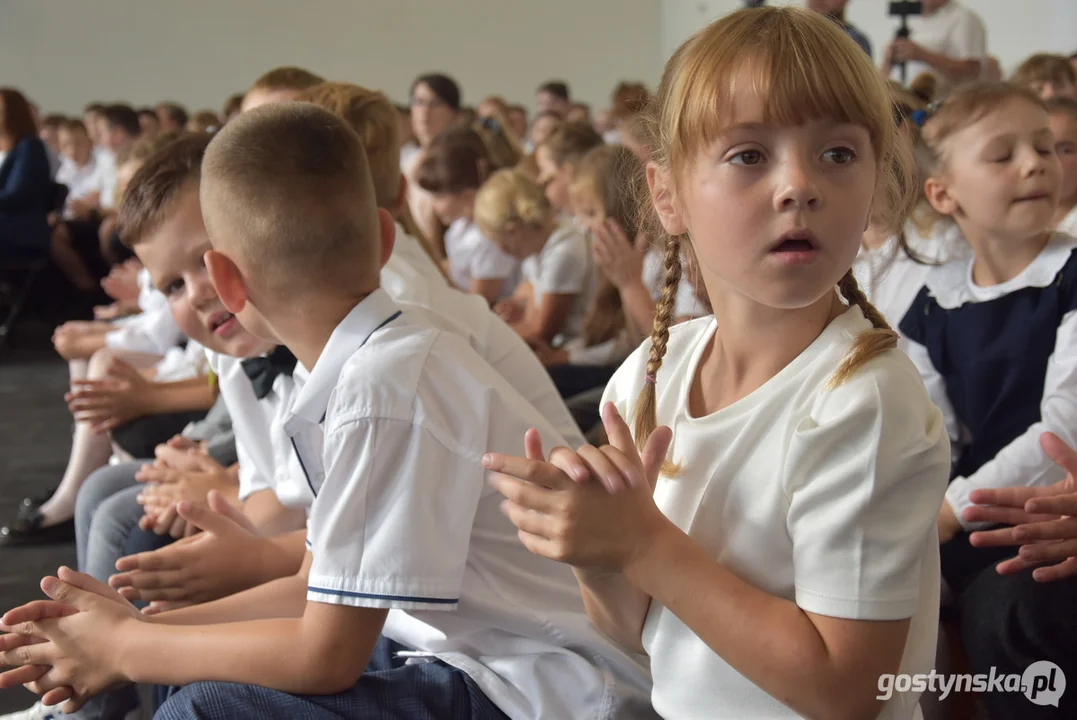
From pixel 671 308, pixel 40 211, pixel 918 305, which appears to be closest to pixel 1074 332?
pixel 918 305

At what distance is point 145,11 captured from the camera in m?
9.72

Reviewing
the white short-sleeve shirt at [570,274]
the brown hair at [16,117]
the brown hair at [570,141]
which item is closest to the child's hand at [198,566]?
the white short-sleeve shirt at [570,274]

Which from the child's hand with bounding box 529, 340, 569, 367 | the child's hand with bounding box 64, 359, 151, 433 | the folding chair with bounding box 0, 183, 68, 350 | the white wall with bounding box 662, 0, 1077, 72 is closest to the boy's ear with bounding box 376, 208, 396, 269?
the child's hand with bounding box 64, 359, 151, 433

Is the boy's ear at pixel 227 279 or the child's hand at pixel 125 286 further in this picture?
the child's hand at pixel 125 286

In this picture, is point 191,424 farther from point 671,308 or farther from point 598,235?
point 671,308

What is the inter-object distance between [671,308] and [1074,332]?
74 cm

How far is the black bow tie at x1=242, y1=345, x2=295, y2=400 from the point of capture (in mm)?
1400

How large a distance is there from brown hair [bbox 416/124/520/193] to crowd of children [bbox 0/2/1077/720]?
6.03ft

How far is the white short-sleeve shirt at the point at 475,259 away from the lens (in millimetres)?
3445

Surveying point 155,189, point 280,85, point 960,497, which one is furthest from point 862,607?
point 280,85

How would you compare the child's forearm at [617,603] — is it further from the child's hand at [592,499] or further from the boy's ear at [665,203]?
the boy's ear at [665,203]

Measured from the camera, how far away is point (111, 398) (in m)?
1.98

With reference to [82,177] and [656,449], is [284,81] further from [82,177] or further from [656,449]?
[82,177]

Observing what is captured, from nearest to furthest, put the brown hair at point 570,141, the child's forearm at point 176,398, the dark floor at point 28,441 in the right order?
1. the child's forearm at point 176,398
2. the dark floor at point 28,441
3. the brown hair at point 570,141
